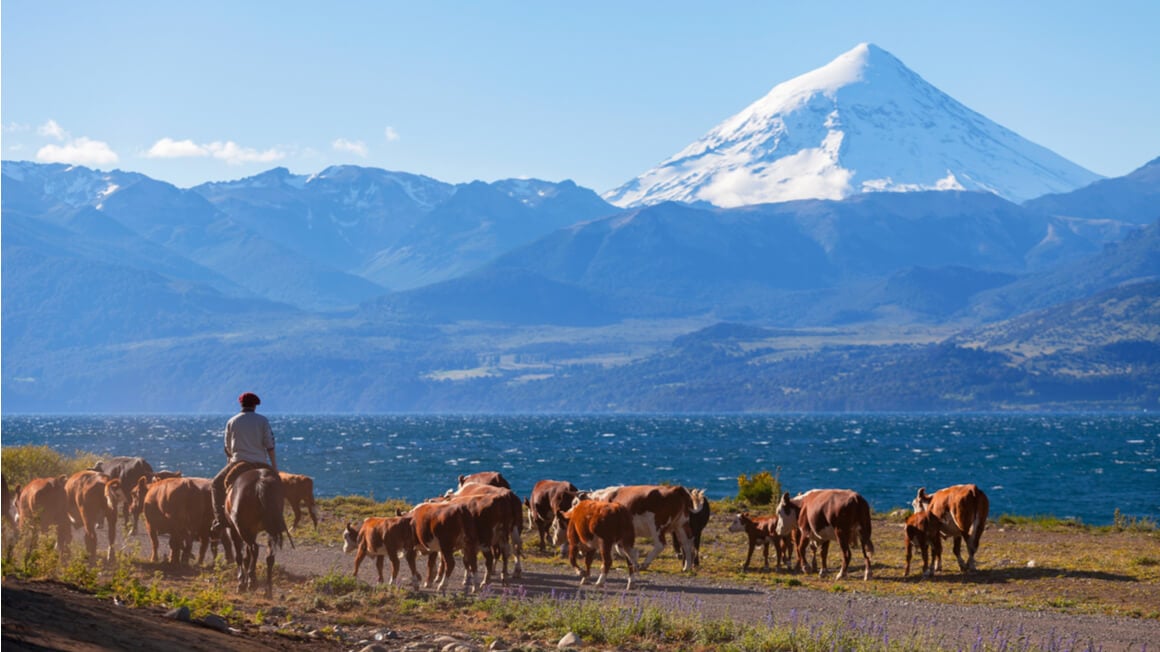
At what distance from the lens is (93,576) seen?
60.3 feet

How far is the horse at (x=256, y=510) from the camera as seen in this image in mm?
19562

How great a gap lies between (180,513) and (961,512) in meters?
13.4

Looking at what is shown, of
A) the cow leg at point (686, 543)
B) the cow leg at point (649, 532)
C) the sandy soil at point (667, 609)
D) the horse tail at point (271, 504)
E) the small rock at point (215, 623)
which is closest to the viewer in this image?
A: the sandy soil at point (667, 609)

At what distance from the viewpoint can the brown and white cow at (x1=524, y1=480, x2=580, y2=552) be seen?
28.3 meters

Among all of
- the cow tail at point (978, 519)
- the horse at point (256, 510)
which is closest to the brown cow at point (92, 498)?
the horse at point (256, 510)

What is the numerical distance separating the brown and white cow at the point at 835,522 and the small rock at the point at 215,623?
1155 cm

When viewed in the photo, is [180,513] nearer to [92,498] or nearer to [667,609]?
[92,498]

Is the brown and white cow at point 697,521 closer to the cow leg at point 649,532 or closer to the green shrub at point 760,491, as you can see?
the cow leg at point 649,532

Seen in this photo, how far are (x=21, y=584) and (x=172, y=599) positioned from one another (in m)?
2.09

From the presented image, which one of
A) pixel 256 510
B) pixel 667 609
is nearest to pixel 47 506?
pixel 256 510

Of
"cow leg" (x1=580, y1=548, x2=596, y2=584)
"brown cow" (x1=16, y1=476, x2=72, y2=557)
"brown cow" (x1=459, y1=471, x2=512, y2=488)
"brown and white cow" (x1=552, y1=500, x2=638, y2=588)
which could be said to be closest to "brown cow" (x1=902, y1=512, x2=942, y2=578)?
"brown and white cow" (x1=552, y1=500, x2=638, y2=588)

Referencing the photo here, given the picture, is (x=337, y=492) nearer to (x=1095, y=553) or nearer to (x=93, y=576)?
(x=1095, y=553)

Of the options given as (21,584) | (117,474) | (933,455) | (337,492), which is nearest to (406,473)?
(337,492)

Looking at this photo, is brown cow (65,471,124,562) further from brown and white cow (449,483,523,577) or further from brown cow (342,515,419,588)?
brown and white cow (449,483,523,577)
